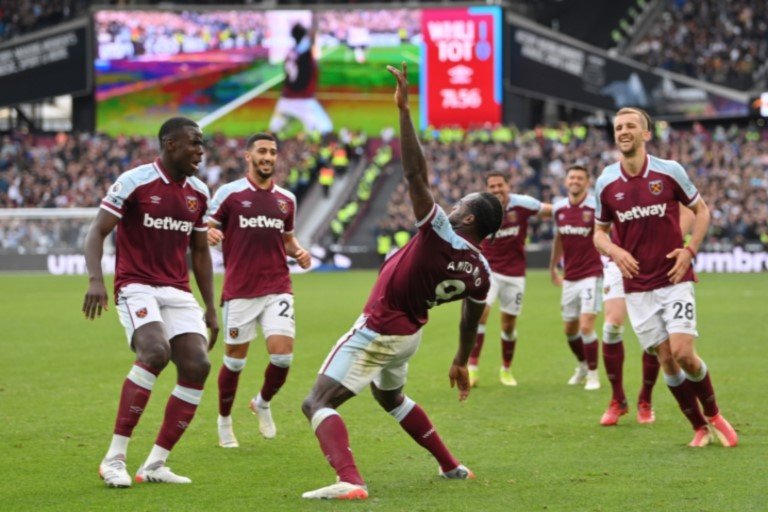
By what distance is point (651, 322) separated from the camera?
9.94 meters

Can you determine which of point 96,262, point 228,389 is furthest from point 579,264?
point 96,262

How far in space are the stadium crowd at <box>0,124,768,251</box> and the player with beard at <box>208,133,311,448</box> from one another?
95.7 ft

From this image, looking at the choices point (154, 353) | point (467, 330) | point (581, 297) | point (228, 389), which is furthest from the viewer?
point (581, 297)

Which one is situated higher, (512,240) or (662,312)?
(512,240)

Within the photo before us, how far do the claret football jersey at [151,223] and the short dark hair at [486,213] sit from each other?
2224 mm

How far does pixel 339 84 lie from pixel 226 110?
15.6 ft

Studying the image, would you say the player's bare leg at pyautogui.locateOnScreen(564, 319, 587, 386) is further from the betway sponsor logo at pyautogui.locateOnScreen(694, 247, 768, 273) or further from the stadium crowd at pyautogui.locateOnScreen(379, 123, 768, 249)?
the stadium crowd at pyautogui.locateOnScreen(379, 123, 768, 249)

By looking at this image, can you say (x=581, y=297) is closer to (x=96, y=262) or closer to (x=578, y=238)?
(x=578, y=238)

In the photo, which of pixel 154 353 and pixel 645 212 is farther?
pixel 645 212

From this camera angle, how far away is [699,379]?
9.82 meters

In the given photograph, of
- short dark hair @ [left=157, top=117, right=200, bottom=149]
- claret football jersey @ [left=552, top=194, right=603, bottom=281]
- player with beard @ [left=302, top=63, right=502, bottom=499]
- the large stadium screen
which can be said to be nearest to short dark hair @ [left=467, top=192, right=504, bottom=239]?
player with beard @ [left=302, top=63, right=502, bottom=499]

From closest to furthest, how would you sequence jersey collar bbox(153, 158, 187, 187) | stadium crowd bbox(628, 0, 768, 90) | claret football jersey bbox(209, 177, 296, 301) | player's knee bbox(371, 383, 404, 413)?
1. player's knee bbox(371, 383, 404, 413)
2. jersey collar bbox(153, 158, 187, 187)
3. claret football jersey bbox(209, 177, 296, 301)
4. stadium crowd bbox(628, 0, 768, 90)

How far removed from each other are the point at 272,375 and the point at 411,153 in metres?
3.84

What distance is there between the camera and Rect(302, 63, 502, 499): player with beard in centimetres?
781
